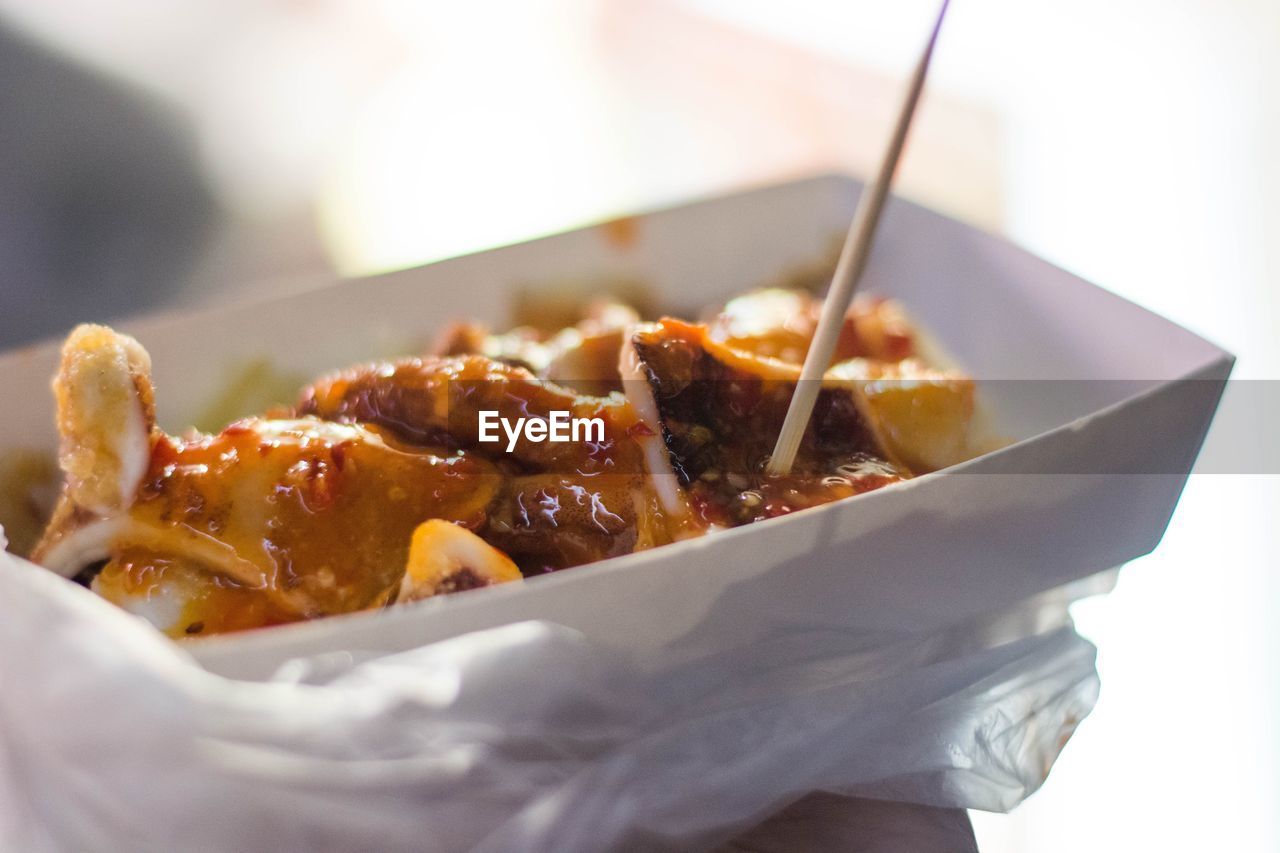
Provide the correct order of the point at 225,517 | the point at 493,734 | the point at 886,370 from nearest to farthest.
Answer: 1. the point at 493,734
2. the point at 225,517
3. the point at 886,370

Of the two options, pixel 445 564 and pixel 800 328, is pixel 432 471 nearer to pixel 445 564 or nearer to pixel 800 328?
pixel 445 564

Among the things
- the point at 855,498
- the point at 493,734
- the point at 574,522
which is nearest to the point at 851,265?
the point at 855,498

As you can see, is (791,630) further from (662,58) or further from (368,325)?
(662,58)

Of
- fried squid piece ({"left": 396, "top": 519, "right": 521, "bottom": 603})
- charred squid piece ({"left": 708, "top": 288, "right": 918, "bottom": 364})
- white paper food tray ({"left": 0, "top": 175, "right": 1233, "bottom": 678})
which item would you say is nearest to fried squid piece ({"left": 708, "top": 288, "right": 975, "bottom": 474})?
charred squid piece ({"left": 708, "top": 288, "right": 918, "bottom": 364})

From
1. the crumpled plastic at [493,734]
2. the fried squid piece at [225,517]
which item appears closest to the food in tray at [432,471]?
the fried squid piece at [225,517]

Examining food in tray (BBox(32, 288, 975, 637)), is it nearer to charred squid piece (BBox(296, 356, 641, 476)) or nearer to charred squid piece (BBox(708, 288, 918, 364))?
charred squid piece (BBox(296, 356, 641, 476))

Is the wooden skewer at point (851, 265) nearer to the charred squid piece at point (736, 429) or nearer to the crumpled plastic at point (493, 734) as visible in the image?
the charred squid piece at point (736, 429)
